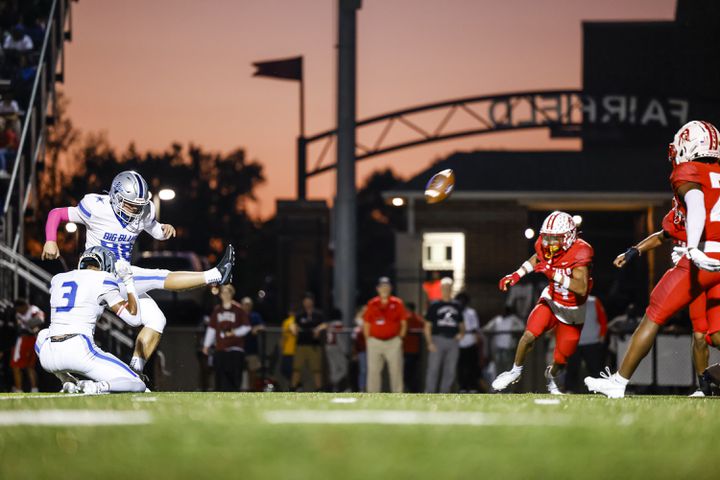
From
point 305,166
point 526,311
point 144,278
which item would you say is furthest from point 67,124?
point 144,278

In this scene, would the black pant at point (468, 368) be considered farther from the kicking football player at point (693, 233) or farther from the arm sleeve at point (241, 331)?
the kicking football player at point (693, 233)

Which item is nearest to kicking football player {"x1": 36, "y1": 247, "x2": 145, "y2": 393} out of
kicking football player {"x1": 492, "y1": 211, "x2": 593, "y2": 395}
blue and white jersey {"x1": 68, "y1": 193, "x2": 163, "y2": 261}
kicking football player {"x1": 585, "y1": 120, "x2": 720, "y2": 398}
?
blue and white jersey {"x1": 68, "y1": 193, "x2": 163, "y2": 261}

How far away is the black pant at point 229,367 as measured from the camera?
1767cm

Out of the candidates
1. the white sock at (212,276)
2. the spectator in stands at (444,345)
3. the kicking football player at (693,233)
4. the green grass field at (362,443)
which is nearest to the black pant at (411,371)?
the spectator in stands at (444,345)

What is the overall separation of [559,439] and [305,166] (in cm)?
2921

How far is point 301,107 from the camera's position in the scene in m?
40.0

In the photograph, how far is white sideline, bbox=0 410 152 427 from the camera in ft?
21.2

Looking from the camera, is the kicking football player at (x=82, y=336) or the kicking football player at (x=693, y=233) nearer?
the kicking football player at (x=693, y=233)

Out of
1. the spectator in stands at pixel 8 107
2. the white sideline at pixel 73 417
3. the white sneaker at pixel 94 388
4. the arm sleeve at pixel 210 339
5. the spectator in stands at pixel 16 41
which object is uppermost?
the spectator in stands at pixel 16 41

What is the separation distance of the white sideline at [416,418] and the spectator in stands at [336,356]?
12.2 metres

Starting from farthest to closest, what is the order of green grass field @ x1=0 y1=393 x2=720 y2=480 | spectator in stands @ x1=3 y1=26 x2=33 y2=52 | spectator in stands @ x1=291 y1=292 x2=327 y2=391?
1. spectator in stands @ x1=3 y1=26 x2=33 y2=52
2. spectator in stands @ x1=291 y1=292 x2=327 y2=391
3. green grass field @ x1=0 y1=393 x2=720 y2=480

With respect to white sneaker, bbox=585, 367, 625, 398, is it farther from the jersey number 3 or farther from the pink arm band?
the pink arm band

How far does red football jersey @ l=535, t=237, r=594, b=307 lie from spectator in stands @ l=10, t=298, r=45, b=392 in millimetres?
9471

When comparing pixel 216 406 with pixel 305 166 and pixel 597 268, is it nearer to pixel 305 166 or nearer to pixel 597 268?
pixel 305 166
